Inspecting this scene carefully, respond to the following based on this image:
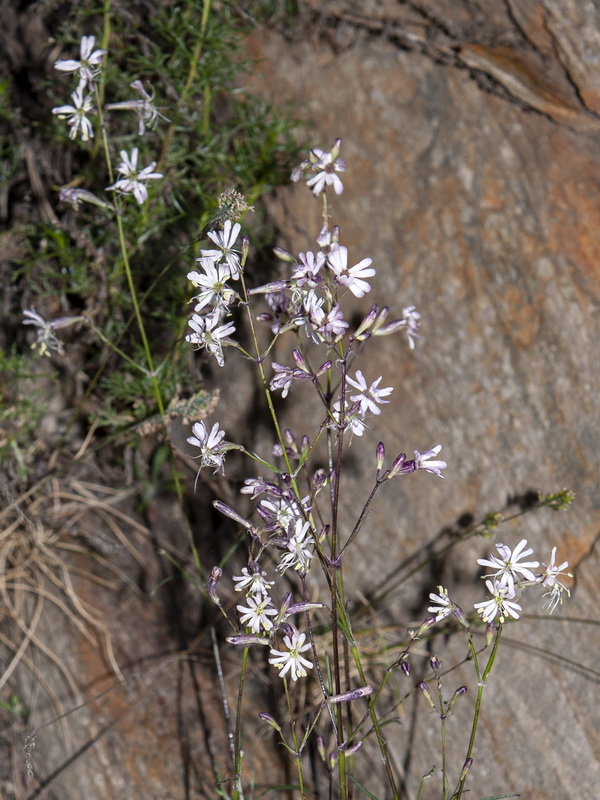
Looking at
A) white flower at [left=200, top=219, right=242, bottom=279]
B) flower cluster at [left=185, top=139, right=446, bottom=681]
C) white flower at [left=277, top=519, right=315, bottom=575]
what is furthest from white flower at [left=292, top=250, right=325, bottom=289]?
white flower at [left=277, top=519, right=315, bottom=575]

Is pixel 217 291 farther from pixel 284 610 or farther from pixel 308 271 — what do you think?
pixel 284 610

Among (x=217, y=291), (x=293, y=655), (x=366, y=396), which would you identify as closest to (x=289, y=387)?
(x=366, y=396)

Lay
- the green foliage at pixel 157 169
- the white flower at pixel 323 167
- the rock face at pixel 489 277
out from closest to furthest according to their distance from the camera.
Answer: the white flower at pixel 323 167, the rock face at pixel 489 277, the green foliage at pixel 157 169

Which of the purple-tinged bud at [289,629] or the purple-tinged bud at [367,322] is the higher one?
the purple-tinged bud at [367,322]

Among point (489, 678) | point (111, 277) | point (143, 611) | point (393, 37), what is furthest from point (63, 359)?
point (489, 678)

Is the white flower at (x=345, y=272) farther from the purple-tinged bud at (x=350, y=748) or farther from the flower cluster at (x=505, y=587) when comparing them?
the purple-tinged bud at (x=350, y=748)

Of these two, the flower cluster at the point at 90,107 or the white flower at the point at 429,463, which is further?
the flower cluster at the point at 90,107

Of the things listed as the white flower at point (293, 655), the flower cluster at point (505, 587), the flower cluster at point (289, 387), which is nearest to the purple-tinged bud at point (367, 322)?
the flower cluster at point (289, 387)

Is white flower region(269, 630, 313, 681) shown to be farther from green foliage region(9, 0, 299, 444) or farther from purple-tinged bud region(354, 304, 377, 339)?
green foliage region(9, 0, 299, 444)
